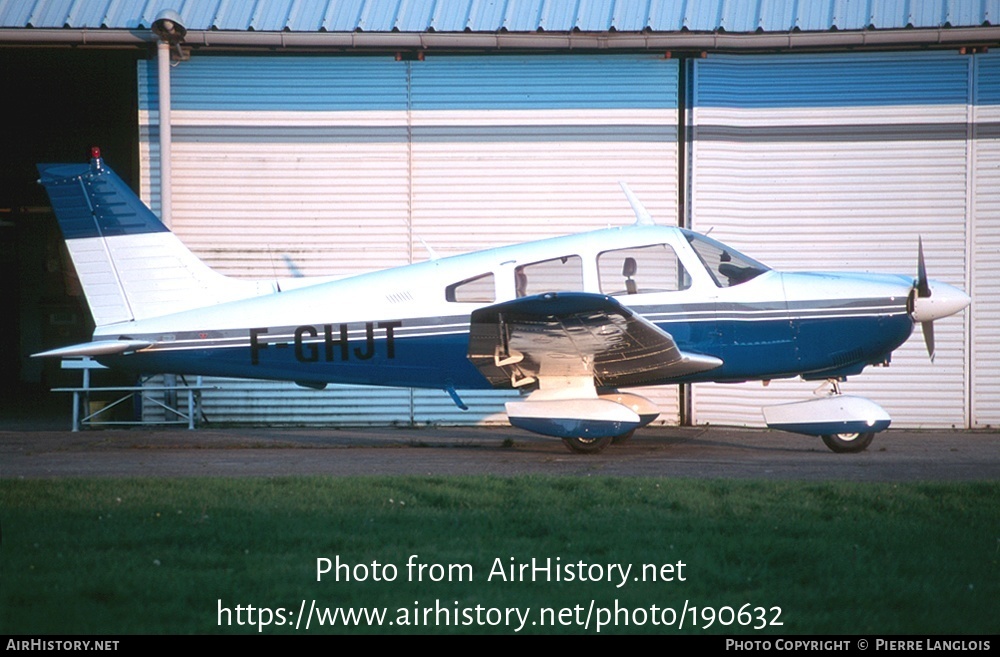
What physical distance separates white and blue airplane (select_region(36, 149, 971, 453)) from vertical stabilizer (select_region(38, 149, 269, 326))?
0.5 inches

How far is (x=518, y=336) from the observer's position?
A: 27.5ft

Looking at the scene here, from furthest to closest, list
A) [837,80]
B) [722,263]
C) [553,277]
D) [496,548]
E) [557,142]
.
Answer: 1. [557,142]
2. [837,80]
3. [722,263]
4. [553,277]
5. [496,548]

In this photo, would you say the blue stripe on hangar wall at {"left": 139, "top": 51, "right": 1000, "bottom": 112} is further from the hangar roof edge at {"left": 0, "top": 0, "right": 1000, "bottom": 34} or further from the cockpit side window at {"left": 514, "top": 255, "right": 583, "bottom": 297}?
the cockpit side window at {"left": 514, "top": 255, "right": 583, "bottom": 297}

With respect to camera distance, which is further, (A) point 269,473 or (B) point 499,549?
(A) point 269,473

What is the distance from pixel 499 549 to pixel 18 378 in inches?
631

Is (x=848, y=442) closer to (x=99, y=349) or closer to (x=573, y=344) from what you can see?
(x=573, y=344)

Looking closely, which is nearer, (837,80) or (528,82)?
(837,80)

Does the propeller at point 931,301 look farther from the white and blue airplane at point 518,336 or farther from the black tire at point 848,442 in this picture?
the black tire at point 848,442

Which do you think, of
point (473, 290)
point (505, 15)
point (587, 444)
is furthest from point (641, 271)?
point (505, 15)

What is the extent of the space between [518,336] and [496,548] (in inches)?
141

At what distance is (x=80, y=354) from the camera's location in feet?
28.4

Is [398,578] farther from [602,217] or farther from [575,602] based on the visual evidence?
[602,217]

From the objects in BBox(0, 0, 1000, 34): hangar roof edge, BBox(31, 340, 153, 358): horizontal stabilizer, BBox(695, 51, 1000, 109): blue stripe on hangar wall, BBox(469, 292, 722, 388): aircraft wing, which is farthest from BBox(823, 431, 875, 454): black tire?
BBox(31, 340, 153, 358): horizontal stabilizer
